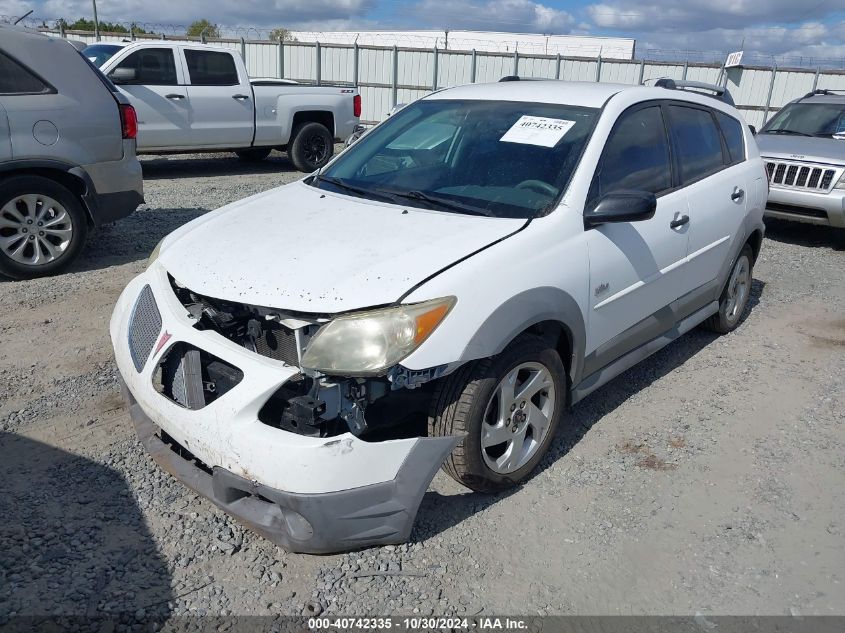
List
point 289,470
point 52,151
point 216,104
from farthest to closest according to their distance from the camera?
point 216,104 < point 52,151 < point 289,470

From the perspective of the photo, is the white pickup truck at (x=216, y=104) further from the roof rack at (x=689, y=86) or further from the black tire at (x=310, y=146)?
the roof rack at (x=689, y=86)

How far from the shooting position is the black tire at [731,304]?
5.29 meters

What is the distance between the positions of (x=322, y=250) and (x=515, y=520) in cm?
145

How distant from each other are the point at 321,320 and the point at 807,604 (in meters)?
2.15

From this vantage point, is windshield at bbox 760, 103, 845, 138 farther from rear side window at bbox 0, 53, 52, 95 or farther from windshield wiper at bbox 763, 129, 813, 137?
rear side window at bbox 0, 53, 52, 95

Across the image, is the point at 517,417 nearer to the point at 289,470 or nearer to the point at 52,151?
the point at 289,470

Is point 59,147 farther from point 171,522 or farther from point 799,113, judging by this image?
point 799,113

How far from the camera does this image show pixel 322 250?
302 centimetres

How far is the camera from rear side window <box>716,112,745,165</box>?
5.04 meters

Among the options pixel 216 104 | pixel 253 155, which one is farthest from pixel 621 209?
pixel 253 155

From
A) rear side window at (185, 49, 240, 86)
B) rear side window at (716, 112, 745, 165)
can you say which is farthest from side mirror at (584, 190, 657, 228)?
rear side window at (185, 49, 240, 86)

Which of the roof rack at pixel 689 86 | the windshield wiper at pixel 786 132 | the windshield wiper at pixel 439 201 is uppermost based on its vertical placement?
the roof rack at pixel 689 86

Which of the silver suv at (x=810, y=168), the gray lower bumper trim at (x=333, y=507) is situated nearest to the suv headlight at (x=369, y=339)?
the gray lower bumper trim at (x=333, y=507)

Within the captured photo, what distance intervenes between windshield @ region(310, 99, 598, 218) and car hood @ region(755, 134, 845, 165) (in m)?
5.99
